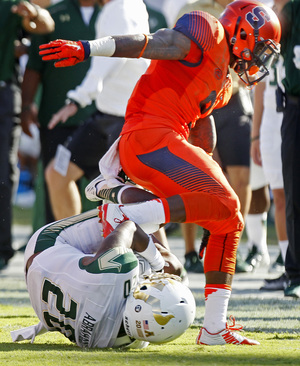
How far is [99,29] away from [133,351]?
342cm

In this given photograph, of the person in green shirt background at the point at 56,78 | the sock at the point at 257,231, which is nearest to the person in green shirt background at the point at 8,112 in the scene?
the person in green shirt background at the point at 56,78

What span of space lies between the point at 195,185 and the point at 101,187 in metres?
0.69

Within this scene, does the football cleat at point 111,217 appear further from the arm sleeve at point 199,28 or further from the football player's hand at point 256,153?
the football player's hand at point 256,153

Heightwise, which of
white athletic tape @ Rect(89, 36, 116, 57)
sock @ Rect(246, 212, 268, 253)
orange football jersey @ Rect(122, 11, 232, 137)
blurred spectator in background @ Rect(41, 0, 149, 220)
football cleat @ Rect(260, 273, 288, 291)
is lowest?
sock @ Rect(246, 212, 268, 253)

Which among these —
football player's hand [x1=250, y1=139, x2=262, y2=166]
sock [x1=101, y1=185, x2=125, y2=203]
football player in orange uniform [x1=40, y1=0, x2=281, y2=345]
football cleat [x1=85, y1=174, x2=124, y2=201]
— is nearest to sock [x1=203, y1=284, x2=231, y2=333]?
football player in orange uniform [x1=40, y1=0, x2=281, y2=345]

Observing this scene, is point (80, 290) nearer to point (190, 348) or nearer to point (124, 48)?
point (190, 348)

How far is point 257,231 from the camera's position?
8.38 meters

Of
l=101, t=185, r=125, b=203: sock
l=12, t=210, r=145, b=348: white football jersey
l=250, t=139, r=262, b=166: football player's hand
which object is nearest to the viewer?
l=12, t=210, r=145, b=348: white football jersey

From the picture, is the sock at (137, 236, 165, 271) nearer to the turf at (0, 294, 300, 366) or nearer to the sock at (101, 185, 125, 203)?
the turf at (0, 294, 300, 366)

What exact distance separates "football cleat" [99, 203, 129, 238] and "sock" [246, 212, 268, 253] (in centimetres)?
403

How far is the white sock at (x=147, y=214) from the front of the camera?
14.6 ft

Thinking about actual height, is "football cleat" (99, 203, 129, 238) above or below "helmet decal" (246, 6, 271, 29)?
below

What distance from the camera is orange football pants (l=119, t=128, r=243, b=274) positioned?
4.55m

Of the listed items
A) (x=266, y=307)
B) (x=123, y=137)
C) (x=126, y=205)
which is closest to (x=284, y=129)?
(x=266, y=307)
